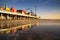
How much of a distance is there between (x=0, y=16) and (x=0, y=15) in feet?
1.89

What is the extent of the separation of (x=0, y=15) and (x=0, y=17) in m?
0.82

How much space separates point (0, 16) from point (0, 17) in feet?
1.11

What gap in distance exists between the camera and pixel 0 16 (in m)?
46.6

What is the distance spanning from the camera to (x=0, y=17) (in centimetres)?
4659

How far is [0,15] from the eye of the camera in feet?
151
